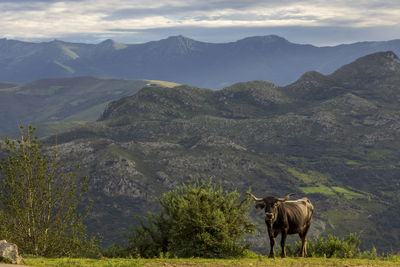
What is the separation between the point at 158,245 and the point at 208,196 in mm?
5119

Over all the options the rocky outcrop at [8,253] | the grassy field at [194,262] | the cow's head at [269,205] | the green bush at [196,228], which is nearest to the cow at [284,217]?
the cow's head at [269,205]

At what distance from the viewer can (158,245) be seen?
91.4 feet

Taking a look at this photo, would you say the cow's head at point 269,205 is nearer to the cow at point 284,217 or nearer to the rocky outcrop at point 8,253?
the cow at point 284,217

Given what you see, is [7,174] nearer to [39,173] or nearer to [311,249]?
[39,173]

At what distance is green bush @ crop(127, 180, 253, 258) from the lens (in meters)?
25.5

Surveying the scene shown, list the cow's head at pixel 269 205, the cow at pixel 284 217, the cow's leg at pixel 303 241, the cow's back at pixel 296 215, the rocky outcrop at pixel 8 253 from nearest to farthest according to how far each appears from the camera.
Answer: the rocky outcrop at pixel 8 253 < the cow's head at pixel 269 205 < the cow at pixel 284 217 < the cow's back at pixel 296 215 < the cow's leg at pixel 303 241

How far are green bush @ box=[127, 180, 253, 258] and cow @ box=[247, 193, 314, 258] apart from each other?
2699 millimetres

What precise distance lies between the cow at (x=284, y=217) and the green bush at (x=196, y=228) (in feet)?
8.85

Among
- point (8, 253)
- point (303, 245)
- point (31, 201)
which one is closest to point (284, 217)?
point (303, 245)

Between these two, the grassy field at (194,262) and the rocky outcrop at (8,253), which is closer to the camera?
the rocky outcrop at (8,253)

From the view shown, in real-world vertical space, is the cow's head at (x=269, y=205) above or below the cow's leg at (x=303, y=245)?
above

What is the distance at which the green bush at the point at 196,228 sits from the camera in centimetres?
2548

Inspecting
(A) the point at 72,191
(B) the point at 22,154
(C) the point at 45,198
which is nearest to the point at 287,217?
(A) the point at 72,191

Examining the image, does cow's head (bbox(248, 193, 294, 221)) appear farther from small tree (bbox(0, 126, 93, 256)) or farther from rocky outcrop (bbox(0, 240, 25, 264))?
rocky outcrop (bbox(0, 240, 25, 264))
